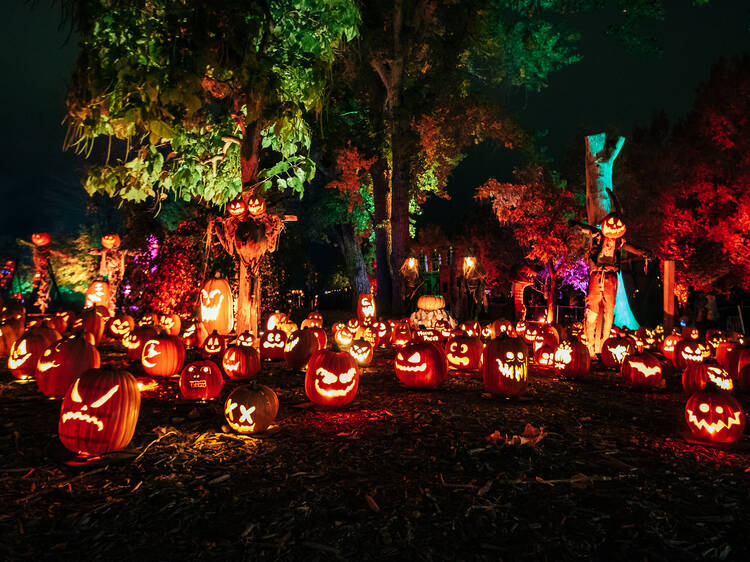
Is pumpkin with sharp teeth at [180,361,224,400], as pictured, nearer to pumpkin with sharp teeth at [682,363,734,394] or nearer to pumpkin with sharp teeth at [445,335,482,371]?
pumpkin with sharp teeth at [445,335,482,371]

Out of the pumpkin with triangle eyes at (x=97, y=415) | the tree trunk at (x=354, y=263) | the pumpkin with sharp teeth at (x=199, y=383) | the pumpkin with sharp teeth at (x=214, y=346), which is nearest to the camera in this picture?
the pumpkin with triangle eyes at (x=97, y=415)

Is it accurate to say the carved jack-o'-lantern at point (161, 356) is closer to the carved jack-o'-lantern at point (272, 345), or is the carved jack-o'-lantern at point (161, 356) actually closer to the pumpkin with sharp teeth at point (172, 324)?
the carved jack-o'-lantern at point (272, 345)

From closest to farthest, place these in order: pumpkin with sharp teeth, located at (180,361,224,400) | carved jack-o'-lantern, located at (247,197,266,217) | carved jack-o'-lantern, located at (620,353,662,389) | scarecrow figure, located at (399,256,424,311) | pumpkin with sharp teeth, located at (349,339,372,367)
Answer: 1. pumpkin with sharp teeth, located at (180,361,224,400)
2. carved jack-o'-lantern, located at (620,353,662,389)
3. pumpkin with sharp teeth, located at (349,339,372,367)
4. carved jack-o'-lantern, located at (247,197,266,217)
5. scarecrow figure, located at (399,256,424,311)

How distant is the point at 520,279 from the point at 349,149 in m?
9.23

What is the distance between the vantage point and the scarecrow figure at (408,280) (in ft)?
59.4

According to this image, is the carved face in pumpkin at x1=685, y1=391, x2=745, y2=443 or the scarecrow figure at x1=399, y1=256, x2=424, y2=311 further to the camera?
the scarecrow figure at x1=399, y1=256, x2=424, y2=311

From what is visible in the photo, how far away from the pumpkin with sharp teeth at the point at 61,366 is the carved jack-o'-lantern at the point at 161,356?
4.29ft

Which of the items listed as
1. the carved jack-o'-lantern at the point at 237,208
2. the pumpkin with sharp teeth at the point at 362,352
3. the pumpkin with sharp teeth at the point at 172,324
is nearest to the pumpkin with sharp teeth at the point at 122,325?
the pumpkin with sharp teeth at the point at 172,324

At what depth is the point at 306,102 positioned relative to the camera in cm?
662

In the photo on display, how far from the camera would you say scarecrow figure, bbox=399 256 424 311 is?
1811 cm

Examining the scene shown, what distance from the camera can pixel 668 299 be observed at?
A: 12.6 metres

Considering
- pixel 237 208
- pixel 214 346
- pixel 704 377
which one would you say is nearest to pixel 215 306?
pixel 214 346

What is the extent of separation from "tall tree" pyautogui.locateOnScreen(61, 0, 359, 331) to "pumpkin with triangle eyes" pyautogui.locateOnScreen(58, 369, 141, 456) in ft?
7.85

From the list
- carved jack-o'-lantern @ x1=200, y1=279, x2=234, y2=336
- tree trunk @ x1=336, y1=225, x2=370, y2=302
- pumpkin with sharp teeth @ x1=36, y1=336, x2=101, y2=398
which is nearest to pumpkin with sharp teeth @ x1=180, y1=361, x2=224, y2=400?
pumpkin with sharp teeth @ x1=36, y1=336, x2=101, y2=398
